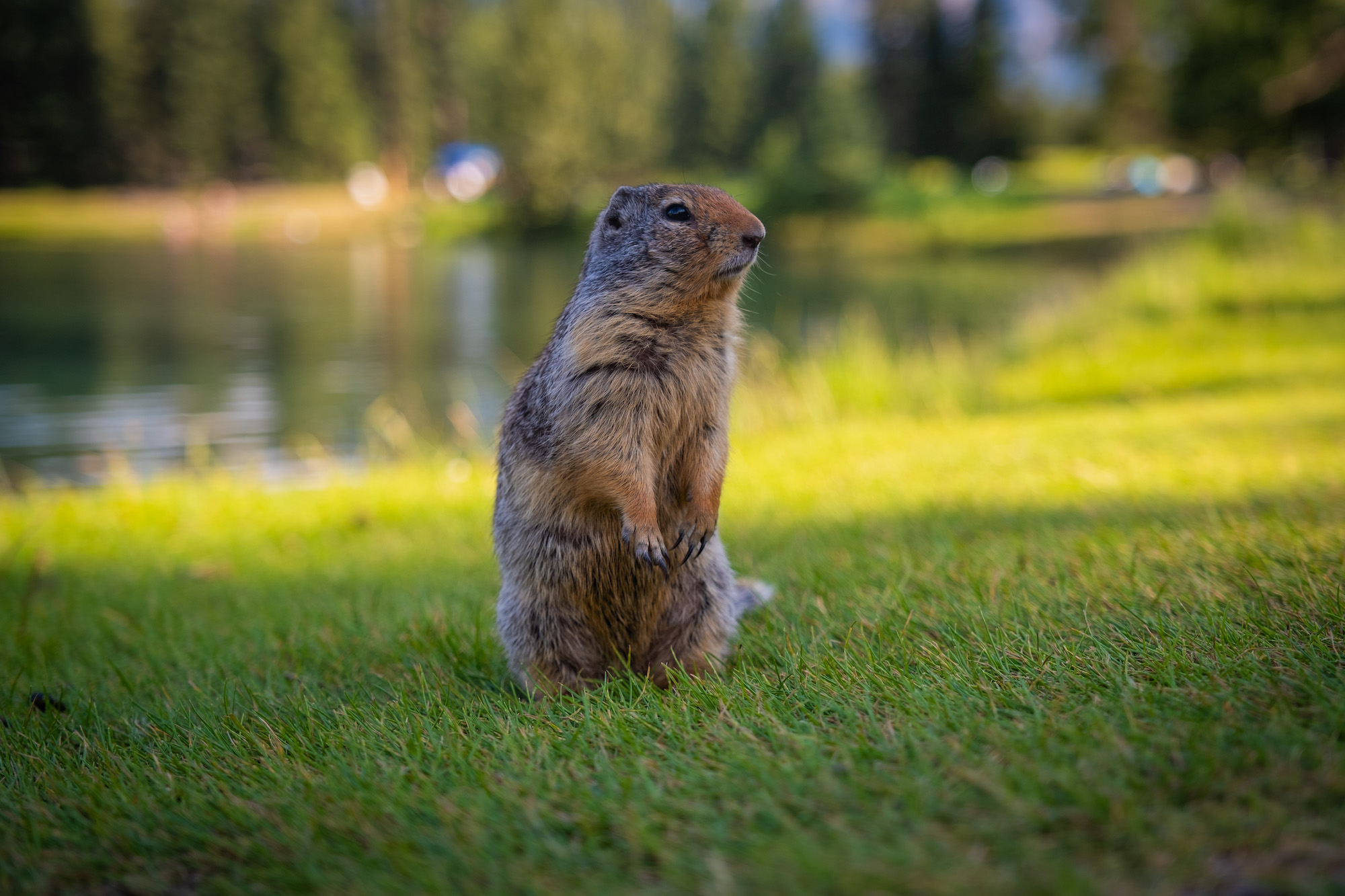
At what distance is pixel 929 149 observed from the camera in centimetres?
5272

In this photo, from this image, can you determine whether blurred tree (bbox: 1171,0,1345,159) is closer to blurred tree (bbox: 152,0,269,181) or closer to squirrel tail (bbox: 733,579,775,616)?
squirrel tail (bbox: 733,579,775,616)

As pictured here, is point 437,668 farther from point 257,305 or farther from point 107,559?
point 257,305

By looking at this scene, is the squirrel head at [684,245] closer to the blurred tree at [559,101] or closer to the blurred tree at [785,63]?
the blurred tree at [559,101]

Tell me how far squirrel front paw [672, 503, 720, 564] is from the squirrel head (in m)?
0.65

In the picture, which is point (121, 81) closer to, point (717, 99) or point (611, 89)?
point (611, 89)

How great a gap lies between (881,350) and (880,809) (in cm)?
907

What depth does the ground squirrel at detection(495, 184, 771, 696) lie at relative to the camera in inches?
108

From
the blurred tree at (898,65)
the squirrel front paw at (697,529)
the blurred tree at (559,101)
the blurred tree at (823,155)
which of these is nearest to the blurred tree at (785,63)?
the blurred tree at (898,65)

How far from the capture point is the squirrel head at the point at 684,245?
282 cm

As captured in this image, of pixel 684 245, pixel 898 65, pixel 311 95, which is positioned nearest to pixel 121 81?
pixel 311 95

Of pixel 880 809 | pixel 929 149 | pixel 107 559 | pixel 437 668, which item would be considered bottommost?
pixel 107 559

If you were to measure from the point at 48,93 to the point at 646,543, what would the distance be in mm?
31741

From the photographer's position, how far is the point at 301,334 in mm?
18312

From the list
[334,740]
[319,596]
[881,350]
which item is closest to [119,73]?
[881,350]
